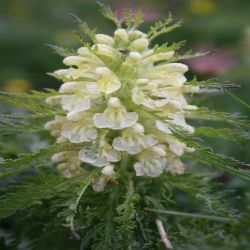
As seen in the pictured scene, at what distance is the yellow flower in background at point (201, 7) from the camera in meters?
5.46

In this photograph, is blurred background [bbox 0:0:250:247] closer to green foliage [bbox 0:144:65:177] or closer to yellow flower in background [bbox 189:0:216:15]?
yellow flower in background [bbox 189:0:216:15]

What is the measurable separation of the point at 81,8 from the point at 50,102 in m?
4.49

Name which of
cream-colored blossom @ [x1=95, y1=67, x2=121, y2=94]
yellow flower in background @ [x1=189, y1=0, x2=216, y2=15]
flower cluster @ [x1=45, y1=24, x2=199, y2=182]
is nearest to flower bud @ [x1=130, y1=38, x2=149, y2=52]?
flower cluster @ [x1=45, y1=24, x2=199, y2=182]

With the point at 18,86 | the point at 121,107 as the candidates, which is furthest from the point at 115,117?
the point at 18,86

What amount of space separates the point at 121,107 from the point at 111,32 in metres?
3.34

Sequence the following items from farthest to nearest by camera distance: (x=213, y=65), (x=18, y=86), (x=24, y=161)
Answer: (x=18, y=86)
(x=213, y=65)
(x=24, y=161)

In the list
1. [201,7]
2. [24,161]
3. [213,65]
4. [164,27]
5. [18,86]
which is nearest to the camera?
[24,161]

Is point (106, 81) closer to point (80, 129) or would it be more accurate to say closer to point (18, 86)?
point (80, 129)

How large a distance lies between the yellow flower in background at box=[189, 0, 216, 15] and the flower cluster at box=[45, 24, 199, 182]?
4.06 m

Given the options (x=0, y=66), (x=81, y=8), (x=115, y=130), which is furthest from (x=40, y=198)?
(x=81, y=8)

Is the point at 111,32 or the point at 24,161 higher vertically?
the point at 111,32

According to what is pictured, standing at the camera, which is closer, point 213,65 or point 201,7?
point 213,65

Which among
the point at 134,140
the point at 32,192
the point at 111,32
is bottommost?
the point at 32,192

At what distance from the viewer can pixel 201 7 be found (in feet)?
18.2
